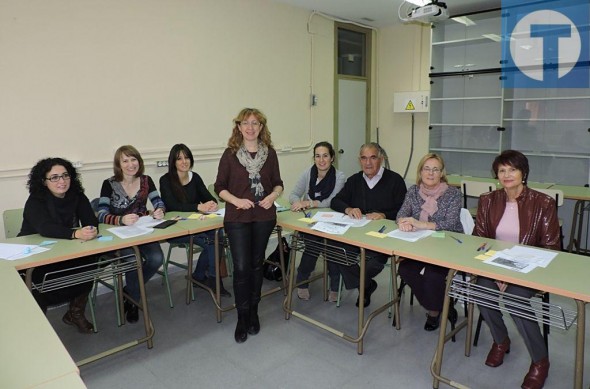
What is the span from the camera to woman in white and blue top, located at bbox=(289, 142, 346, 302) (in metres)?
3.42

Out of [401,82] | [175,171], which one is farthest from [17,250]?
[401,82]

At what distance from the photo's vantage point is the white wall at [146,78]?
326cm

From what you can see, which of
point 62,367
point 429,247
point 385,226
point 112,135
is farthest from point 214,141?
point 62,367

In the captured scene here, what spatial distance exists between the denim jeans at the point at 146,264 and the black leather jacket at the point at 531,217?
229cm

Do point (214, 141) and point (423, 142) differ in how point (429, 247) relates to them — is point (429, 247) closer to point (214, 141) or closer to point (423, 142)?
point (214, 141)

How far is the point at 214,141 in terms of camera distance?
446 centimetres

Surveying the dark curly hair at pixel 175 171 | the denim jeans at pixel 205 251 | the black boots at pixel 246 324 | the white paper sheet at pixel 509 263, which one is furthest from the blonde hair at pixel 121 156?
the white paper sheet at pixel 509 263

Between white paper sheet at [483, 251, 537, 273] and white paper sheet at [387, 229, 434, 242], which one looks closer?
white paper sheet at [483, 251, 537, 273]

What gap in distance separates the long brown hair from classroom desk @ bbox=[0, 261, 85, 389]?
4.51 feet

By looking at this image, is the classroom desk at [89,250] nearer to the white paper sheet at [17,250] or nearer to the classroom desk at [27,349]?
the white paper sheet at [17,250]

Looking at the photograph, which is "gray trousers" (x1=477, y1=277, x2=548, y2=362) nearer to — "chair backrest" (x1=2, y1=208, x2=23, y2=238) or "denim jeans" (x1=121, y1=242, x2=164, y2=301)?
"denim jeans" (x1=121, y1=242, x2=164, y2=301)

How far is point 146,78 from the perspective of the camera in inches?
153

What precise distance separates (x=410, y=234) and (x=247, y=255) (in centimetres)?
103

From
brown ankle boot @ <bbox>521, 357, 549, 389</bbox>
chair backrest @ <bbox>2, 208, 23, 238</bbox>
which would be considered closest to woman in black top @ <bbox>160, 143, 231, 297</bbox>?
chair backrest @ <bbox>2, 208, 23, 238</bbox>
